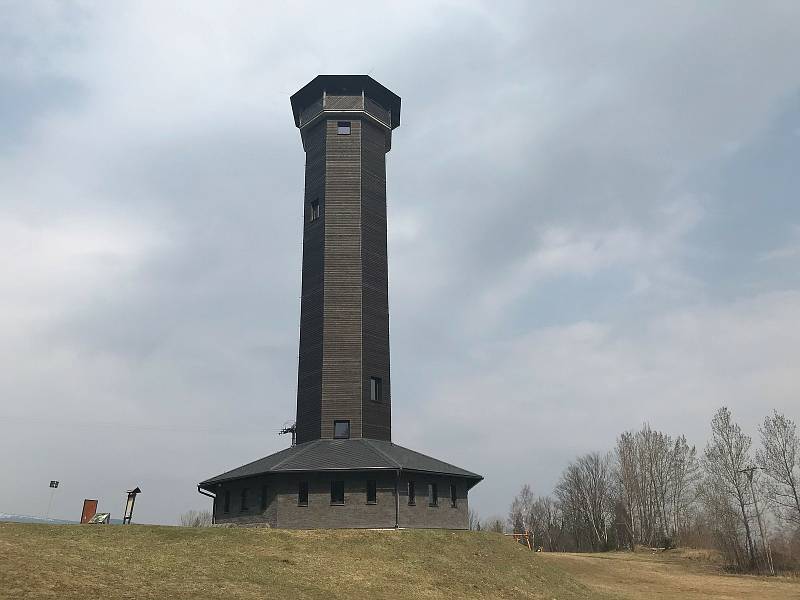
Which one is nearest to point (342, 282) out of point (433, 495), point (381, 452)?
point (381, 452)

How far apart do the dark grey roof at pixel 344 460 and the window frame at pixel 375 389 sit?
2.44 metres

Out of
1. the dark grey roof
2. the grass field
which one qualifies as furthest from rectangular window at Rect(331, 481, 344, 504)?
the grass field

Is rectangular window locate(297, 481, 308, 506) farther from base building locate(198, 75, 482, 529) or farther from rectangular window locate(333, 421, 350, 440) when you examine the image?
rectangular window locate(333, 421, 350, 440)

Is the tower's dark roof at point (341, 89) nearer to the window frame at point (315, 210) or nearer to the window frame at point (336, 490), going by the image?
the window frame at point (315, 210)

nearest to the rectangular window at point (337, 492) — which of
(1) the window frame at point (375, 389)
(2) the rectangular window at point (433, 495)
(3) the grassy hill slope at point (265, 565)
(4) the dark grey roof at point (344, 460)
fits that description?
(4) the dark grey roof at point (344, 460)

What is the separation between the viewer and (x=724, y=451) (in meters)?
54.7

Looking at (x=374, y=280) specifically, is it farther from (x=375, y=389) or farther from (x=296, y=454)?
(x=296, y=454)

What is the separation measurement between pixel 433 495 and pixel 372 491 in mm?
3868

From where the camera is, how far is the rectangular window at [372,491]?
31198 millimetres

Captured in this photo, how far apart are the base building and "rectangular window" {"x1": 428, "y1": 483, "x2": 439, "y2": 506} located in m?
0.09

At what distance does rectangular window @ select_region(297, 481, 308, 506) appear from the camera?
101 feet

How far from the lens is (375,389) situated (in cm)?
3600

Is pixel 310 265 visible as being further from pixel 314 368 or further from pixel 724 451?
pixel 724 451

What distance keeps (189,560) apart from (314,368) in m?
14.9
